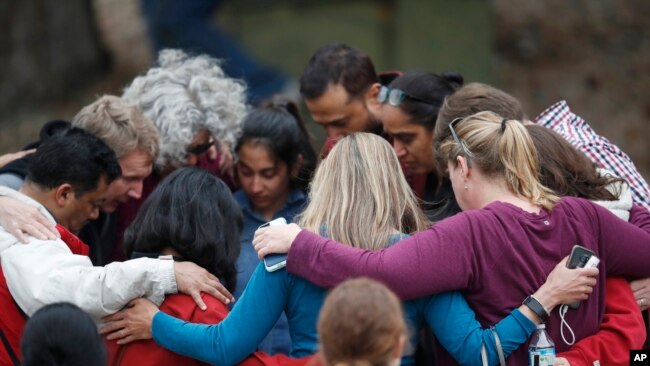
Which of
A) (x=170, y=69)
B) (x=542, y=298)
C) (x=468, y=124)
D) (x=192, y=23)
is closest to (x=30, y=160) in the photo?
(x=170, y=69)

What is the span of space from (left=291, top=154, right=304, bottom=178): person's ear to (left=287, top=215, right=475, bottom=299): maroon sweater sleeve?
140cm

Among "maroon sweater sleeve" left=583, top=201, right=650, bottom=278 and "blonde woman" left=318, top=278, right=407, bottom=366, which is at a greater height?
"blonde woman" left=318, top=278, right=407, bottom=366

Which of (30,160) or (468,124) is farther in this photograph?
(30,160)

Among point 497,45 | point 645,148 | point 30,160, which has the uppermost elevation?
point 30,160

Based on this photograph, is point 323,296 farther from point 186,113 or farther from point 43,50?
point 43,50

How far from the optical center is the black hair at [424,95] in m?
4.13

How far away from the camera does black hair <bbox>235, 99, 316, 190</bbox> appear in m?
4.30

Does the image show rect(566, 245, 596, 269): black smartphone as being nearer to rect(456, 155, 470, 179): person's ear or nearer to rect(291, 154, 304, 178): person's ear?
rect(456, 155, 470, 179): person's ear

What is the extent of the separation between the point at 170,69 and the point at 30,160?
1.20 m

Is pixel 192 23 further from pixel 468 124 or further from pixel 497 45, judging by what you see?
pixel 468 124

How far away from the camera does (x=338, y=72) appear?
4.50m

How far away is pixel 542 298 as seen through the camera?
2947 millimetres

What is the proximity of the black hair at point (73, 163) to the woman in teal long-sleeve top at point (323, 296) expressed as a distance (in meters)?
0.69

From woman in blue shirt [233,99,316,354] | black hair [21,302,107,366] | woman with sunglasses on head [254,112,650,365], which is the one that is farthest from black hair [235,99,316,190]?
black hair [21,302,107,366]
